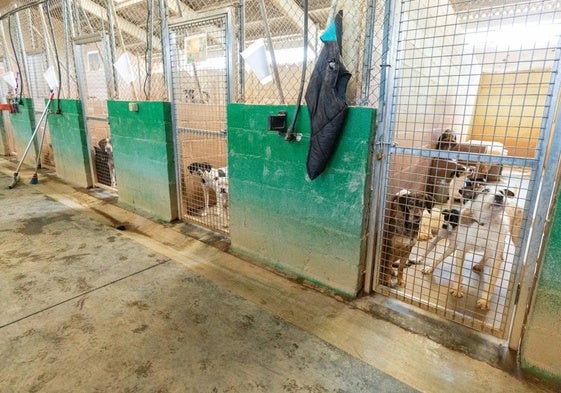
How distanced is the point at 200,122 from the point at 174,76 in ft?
3.28

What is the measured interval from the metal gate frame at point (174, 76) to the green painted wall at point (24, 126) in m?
4.25

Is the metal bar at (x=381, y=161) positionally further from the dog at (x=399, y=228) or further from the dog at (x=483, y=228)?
the dog at (x=483, y=228)

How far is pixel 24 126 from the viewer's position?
6.38m

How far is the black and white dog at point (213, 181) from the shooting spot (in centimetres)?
380

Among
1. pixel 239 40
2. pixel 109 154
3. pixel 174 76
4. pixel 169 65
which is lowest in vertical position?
pixel 109 154

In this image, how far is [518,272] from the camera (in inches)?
70.9

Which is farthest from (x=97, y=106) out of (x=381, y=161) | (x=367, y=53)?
(x=381, y=161)

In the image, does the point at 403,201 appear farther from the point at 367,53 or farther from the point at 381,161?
the point at 367,53

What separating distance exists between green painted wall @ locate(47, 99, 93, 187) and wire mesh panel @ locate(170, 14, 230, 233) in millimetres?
1753

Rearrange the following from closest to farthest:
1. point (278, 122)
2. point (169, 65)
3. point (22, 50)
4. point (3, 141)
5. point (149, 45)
Answer: point (278, 122)
point (169, 65)
point (149, 45)
point (22, 50)
point (3, 141)

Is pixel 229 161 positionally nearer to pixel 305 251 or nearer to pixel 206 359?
pixel 305 251

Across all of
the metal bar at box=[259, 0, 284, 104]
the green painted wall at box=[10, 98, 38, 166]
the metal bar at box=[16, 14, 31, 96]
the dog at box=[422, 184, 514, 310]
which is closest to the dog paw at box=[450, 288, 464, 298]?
the dog at box=[422, 184, 514, 310]

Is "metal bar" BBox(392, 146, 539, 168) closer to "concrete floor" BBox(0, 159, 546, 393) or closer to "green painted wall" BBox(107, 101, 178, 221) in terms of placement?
"concrete floor" BBox(0, 159, 546, 393)

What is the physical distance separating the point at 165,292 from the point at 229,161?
3.98 ft
